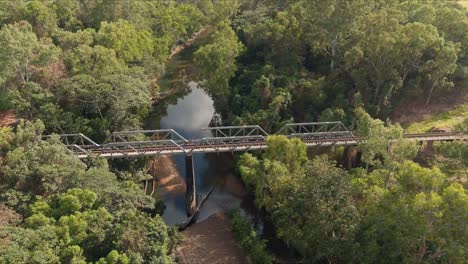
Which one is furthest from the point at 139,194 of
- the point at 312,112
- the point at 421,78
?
the point at 421,78

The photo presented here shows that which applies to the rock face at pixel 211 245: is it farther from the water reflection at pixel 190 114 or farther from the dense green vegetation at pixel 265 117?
the water reflection at pixel 190 114

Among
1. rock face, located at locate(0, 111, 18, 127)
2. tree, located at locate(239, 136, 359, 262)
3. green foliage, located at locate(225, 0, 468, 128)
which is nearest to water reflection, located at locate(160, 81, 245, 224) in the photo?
green foliage, located at locate(225, 0, 468, 128)

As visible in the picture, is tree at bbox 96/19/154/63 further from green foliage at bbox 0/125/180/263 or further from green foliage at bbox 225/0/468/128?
green foliage at bbox 0/125/180/263

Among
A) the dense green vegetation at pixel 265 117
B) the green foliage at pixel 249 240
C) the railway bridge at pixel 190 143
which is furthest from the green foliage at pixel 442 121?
the green foliage at pixel 249 240

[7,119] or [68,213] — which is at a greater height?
[7,119]

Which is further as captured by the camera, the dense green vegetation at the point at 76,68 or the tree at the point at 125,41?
the tree at the point at 125,41

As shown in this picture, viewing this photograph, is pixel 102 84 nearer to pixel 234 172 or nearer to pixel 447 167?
pixel 234 172

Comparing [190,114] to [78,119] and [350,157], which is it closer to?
[78,119]

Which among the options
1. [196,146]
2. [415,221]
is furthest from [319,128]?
[415,221]
